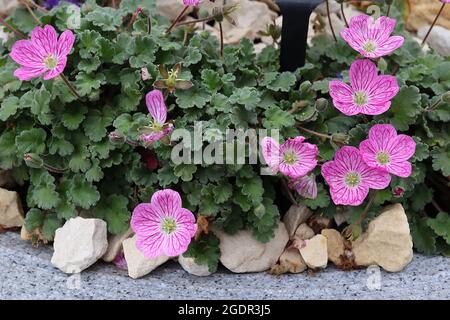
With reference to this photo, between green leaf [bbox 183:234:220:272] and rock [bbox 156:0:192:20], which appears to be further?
rock [bbox 156:0:192:20]

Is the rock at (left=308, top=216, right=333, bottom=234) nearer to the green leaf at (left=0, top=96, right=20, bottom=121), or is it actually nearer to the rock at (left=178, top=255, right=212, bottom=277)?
the rock at (left=178, top=255, right=212, bottom=277)

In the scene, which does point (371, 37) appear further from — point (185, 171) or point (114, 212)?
point (114, 212)

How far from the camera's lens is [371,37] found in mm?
1788

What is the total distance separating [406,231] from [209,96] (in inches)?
24.4

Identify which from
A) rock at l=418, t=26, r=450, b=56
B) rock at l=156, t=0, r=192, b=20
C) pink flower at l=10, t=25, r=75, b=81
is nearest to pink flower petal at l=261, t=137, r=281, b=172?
pink flower at l=10, t=25, r=75, b=81

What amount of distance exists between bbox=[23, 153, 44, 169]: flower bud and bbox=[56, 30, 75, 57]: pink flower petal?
0.27m

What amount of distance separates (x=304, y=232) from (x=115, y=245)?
1.66 feet

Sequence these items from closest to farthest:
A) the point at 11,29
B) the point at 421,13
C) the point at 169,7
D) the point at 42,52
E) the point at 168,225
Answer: the point at 168,225 < the point at 42,52 < the point at 11,29 < the point at 169,7 < the point at 421,13

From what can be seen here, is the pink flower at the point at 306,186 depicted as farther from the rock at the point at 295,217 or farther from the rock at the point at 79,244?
the rock at the point at 79,244

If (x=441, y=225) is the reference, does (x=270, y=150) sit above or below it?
above

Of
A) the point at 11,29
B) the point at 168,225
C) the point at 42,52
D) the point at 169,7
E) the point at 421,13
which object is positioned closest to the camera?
the point at 168,225

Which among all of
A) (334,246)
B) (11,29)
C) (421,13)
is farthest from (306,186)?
(421,13)

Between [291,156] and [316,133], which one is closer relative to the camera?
[291,156]

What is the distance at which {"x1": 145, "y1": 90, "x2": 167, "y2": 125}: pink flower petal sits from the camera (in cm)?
166
